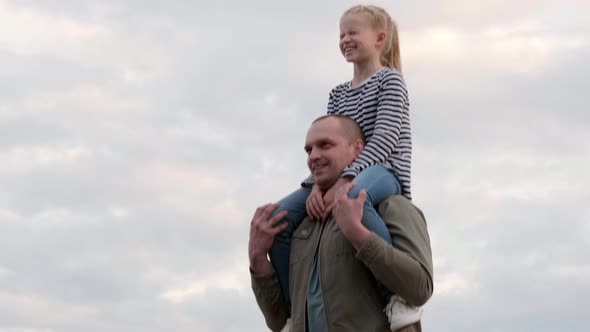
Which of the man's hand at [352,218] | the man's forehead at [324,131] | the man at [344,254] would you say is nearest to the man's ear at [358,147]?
the man at [344,254]

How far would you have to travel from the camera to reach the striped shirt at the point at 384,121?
24.1ft

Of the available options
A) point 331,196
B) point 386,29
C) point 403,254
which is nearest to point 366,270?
point 403,254

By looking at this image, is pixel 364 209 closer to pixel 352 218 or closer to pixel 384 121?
pixel 352 218

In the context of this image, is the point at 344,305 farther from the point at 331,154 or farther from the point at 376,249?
the point at 331,154

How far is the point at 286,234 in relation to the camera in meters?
7.76

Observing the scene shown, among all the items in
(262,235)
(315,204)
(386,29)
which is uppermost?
(386,29)

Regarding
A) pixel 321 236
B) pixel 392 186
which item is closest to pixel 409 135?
pixel 392 186

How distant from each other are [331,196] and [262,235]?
0.65 meters

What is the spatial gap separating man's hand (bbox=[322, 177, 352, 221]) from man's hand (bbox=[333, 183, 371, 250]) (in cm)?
28

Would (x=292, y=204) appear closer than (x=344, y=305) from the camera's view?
No

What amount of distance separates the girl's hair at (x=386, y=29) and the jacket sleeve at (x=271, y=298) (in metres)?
1.87

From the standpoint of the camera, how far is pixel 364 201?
7.06 metres

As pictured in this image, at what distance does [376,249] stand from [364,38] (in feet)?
5.68

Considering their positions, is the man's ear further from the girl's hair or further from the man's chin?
the girl's hair
